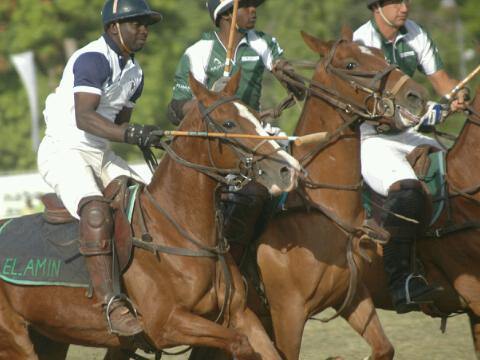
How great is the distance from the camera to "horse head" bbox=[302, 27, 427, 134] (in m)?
7.28

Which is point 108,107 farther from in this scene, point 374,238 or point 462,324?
point 462,324

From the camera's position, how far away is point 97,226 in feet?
22.6

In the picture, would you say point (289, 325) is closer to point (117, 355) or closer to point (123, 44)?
point (117, 355)

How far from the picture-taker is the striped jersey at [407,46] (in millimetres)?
8672

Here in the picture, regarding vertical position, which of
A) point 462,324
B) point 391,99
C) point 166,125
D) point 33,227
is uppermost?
point 391,99

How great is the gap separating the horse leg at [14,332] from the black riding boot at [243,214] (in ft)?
5.04

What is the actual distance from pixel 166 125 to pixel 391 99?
2365 centimetres

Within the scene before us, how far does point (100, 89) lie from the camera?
7.10 m

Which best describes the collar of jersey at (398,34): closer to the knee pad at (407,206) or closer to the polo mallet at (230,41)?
the knee pad at (407,206)

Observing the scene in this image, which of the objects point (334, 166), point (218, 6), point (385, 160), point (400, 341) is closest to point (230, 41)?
point (218, 6)

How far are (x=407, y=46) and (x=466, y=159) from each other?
1.08m

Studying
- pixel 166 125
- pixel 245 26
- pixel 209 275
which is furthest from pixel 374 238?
pixel 166 125

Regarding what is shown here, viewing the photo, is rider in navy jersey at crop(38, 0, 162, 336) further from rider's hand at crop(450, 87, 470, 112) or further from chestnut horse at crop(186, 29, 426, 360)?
rider's hand at crop(450, 87, 470, 112)

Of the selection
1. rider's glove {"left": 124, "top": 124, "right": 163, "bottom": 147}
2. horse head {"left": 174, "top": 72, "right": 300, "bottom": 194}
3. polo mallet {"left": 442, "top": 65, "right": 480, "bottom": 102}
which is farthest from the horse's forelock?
polo mallet {"left": 442, "top": 65, "right": 480, "bottom": 102}
